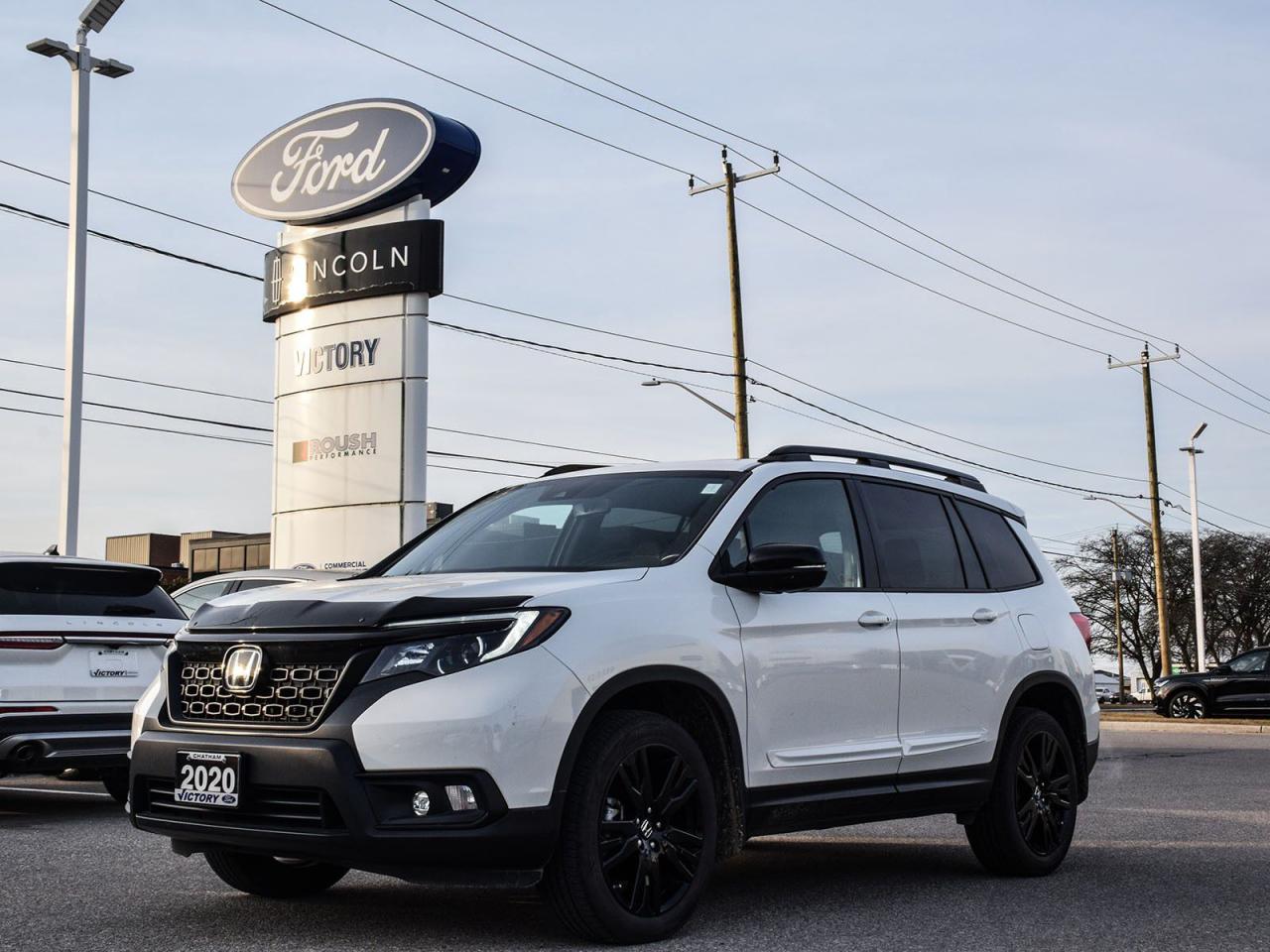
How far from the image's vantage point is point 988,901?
22.3 ft

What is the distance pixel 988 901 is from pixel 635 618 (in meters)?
2.31

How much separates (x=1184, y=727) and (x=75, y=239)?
61.8 ft

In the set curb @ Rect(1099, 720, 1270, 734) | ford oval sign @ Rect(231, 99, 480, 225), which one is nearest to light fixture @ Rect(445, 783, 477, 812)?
ford oval sign @ Rect(231, 99, 480, 225)

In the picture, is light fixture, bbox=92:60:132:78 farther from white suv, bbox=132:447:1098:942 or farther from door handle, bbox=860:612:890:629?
door handle, bbox=860:612:890:629

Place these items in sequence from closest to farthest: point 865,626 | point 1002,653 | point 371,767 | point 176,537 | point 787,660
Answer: point 371,767 → point 787,660 → point 865,626 → point 1002,653 → point 176,537

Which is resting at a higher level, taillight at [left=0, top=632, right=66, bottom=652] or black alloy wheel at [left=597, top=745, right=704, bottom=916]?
taillight at [left=0, top=632, right=66, bottom=652]

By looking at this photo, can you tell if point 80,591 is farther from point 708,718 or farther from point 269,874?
point 708,718

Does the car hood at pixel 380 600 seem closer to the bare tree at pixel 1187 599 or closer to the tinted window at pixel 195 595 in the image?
the tinted window at pixel 195 595

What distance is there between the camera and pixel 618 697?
18.6ft

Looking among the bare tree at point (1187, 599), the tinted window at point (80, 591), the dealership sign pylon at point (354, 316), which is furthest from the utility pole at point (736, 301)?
the bare tree at point (1187, 599)

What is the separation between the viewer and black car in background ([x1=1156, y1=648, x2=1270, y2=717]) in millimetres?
29953

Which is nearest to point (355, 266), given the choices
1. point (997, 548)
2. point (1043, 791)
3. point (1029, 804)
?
point (997, 548)

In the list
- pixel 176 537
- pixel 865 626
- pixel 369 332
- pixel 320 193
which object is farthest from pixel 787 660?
pixel 176 537

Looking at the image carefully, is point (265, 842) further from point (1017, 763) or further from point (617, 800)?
point (1017, 763)
